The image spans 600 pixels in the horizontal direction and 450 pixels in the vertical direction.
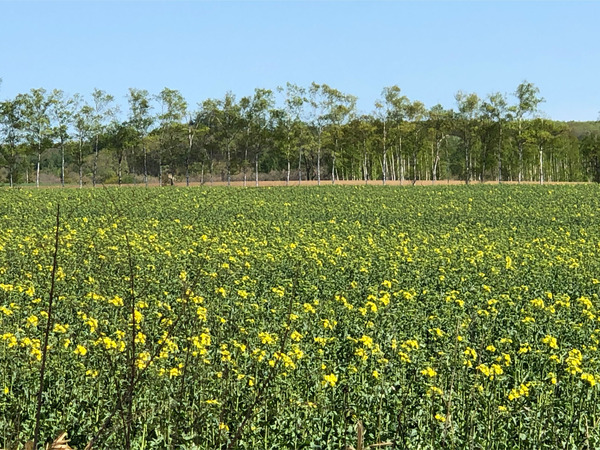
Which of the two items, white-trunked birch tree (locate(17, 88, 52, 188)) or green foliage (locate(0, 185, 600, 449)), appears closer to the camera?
green foliage (locate(0, 185, 600, 449))

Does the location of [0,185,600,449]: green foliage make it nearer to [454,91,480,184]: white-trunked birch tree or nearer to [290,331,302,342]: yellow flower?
[290,331,302,342]: yellow flower

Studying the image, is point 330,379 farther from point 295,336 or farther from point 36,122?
point 36,122

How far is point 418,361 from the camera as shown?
7555 mm

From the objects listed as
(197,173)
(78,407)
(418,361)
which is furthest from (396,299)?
(197,173)

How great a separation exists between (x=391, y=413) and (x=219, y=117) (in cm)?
8481

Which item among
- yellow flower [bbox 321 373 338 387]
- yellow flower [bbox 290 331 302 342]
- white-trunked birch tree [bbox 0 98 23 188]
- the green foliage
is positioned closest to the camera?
the green foliage

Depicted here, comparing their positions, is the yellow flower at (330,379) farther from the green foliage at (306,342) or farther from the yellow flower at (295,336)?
the yellow flower at (295,336)

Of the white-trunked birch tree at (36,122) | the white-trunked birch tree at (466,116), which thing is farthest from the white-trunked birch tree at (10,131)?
the white-trunked birch tree at (466,116)

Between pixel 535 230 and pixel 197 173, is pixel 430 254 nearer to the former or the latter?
pixel 535 230

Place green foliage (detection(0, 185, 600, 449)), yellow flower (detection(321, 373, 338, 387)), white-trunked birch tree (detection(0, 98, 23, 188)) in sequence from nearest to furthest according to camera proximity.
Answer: green foliage (detection(0, 185, 600, 449)) → yellow flower (detection(321, 373, 338, 387)) → white-trunked birch tree (detection(0, 98, 23, 188))

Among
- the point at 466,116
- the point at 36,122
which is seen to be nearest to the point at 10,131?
the point at 36,122

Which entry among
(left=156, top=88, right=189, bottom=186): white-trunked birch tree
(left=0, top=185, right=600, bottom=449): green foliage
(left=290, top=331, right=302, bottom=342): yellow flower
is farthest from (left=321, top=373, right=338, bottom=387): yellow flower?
(left=156, top=88, right=189, bottom=186): white-trunked birch tree

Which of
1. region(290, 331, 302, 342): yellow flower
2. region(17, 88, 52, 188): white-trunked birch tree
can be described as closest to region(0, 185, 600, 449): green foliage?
region(290, 331, 302, 342): yellow flower

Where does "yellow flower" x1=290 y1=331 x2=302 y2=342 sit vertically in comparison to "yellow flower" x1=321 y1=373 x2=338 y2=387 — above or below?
above
